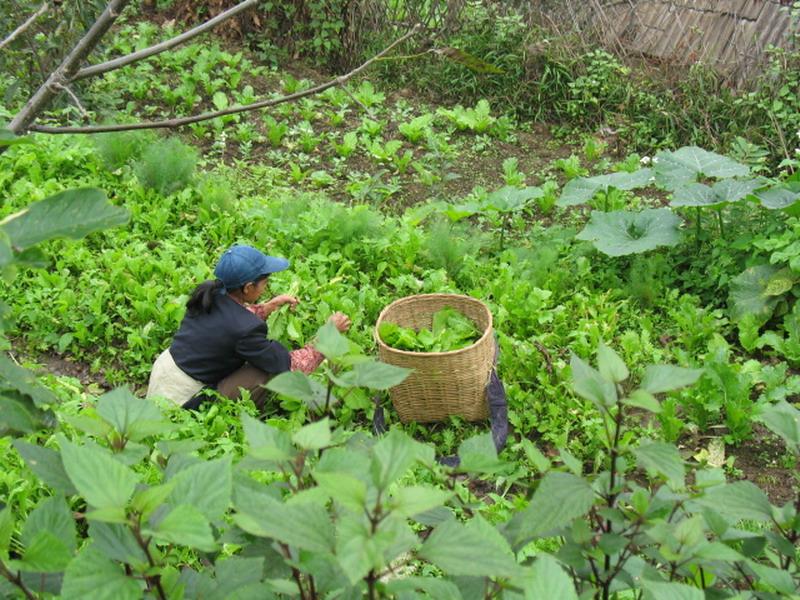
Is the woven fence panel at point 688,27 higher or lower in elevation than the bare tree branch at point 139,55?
lower

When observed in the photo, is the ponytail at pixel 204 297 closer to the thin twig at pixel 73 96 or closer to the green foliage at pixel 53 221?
the thin twig at pixel 73 96

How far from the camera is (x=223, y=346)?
484cm

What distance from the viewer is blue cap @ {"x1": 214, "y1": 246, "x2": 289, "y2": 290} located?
484 centimetres

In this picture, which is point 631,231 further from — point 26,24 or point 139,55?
point 139,55

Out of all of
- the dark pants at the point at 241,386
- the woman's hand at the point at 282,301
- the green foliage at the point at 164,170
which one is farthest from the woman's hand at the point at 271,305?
the green foliage at the point at 164,170

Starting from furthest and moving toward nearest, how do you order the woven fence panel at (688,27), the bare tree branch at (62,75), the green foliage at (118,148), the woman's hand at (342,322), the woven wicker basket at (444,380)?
the woven fence panel at (688,27), the green foliage at (118,148), the woman's hand at (342,322), the woven wicker basket at (444,380), the bare tree branch at (62,75)

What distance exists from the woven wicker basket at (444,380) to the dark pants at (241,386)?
627mm


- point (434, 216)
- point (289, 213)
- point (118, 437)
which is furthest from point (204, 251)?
point (118, 437)

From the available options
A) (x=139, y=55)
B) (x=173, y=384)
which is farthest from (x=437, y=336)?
(x=139, y=55)

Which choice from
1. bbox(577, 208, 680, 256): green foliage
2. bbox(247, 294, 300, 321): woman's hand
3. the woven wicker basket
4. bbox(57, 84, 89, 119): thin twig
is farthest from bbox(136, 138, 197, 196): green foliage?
bbox(57, 84, 89, 119): thin twig

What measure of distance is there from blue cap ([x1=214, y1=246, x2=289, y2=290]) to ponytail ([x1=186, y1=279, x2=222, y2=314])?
5 cm

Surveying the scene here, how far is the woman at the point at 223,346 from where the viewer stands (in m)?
4.82

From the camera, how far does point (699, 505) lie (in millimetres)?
1673

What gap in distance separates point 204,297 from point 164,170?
227 cm
